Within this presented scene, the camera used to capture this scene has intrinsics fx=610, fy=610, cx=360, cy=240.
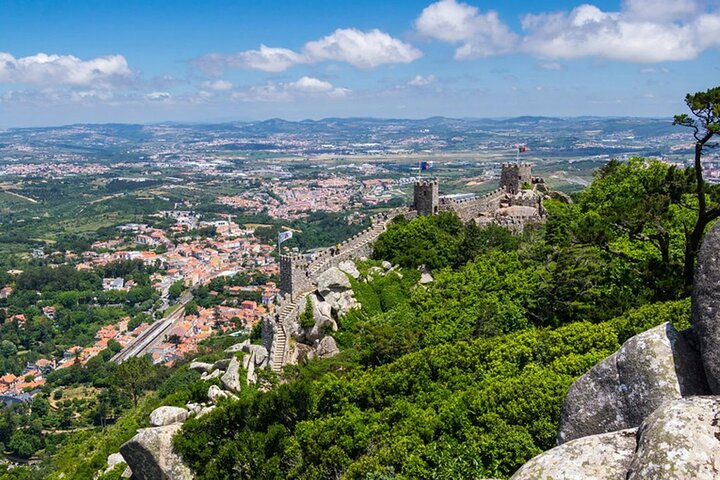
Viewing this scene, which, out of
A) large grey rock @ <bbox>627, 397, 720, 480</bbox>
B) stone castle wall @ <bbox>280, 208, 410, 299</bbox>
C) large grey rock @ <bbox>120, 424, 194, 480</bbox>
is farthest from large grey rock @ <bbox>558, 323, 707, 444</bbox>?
stone castle wall @ <bbox>280, 208, 410, 299</bbox>

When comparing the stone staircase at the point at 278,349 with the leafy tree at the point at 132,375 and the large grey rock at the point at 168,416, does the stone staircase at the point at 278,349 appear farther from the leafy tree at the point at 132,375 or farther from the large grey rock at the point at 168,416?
the leafy tree at the point at 132,375

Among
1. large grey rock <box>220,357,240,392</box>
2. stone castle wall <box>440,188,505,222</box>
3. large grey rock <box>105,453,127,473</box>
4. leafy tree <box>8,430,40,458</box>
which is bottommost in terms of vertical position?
leafy tree <box>8,430,40,458</box>

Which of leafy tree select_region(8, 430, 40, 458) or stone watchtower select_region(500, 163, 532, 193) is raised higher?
stone watchtower select_region(500, 163, 532, 193)

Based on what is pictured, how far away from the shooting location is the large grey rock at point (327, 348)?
2253cm

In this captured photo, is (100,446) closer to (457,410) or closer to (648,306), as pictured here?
(457,410)

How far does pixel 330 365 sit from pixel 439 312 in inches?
164

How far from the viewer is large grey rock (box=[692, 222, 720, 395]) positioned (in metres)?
6.62

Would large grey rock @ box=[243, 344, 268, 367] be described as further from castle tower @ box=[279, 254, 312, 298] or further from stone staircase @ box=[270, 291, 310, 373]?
castle tower @ box=[279, 254, 312, 298]

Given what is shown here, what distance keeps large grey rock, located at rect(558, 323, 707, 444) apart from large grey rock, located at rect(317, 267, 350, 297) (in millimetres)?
17140

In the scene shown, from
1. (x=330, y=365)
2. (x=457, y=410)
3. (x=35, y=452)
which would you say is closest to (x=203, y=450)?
(x=330, y=365)

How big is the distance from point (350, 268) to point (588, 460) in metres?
20.1

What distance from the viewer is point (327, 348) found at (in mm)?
22766

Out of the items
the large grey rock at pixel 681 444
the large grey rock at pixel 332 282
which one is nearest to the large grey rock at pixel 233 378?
the large grey rock at pixel 332 282

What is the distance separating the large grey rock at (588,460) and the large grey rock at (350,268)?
1932 cm
